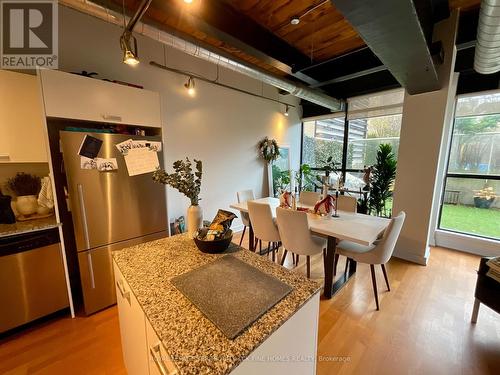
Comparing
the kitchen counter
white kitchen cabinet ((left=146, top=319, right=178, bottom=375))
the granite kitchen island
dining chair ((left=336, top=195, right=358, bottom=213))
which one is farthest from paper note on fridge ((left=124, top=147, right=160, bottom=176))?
dining chair ((left=336, top=195, right=358, bottom=213))

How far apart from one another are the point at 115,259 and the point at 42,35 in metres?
2.28

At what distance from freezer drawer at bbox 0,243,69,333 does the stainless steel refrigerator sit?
19 cm

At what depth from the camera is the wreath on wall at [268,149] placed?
4.41 meters

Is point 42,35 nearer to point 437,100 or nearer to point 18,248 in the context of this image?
point 18,248

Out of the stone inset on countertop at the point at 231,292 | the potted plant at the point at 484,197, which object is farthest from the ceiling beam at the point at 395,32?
the potted plant at the point at 484,197

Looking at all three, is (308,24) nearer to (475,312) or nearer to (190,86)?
(190,86)

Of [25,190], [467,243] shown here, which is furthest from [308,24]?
[467,243]

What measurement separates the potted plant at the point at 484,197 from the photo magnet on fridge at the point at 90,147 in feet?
16.4

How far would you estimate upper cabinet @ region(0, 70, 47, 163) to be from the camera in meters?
1.69

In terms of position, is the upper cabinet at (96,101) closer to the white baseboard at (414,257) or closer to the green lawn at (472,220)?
the white baseboard at (414,257)

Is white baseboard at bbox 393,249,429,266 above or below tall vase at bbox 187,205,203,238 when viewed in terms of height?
below

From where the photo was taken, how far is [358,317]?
76.4 inches

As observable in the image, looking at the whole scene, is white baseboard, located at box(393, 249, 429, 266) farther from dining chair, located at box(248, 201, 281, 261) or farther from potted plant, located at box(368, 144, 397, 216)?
dining chair, located at box(248, 201, 281, 261)

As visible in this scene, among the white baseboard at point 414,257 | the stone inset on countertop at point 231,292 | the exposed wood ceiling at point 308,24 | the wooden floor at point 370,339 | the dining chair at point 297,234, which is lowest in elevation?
the wooden floor at point 370,339
